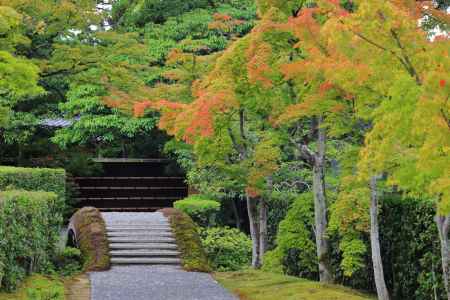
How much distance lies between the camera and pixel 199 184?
23609mm

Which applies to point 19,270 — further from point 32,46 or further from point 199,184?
point 32,46

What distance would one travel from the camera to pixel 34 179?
20.5 metres

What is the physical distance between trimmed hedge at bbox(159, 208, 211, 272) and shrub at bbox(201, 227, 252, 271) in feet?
3.07

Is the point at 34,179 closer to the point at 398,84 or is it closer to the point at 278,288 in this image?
the point at 278,288

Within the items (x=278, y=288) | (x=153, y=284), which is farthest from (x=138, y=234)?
(x=278, y=288)

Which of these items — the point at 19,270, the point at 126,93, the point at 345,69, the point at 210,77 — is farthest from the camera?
the point at 126,93

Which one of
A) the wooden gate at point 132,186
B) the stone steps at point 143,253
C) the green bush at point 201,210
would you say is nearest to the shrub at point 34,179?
the stone steps at point 143,253

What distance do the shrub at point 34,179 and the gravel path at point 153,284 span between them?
4029 mm

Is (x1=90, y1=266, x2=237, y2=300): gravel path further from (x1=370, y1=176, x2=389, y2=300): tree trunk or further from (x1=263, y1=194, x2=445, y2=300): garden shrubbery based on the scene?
(x1=370, y1=176, x2=389, y2=300): tree trunk

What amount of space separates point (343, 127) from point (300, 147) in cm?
153

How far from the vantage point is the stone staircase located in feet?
56.4

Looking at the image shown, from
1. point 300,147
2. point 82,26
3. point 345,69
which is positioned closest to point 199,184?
point 82,26

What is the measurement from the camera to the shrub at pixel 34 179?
1908cm

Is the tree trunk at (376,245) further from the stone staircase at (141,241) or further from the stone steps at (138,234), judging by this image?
the stone steps at (138,234)
